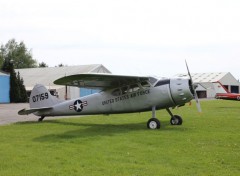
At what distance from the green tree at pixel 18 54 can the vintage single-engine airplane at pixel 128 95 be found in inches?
4022

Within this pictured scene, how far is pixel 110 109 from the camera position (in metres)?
16.0

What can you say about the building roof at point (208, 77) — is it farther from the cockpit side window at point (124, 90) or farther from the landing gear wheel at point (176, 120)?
the cockpit side window at point (124, 90)

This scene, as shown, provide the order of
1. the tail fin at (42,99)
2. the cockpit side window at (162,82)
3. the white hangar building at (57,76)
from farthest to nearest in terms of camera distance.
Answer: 1. the white hangar building at (57,76)
2. the tail fin at (42,99)
3. the cockpit side window at (162,82)

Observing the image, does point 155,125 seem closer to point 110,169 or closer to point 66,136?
point 66,136

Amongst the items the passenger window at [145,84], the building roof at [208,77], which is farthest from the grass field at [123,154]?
the building roof at [208,77]

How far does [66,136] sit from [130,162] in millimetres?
4915

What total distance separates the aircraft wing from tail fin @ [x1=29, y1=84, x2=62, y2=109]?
3.27 metres

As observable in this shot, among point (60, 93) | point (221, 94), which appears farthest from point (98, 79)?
point (60, 93)

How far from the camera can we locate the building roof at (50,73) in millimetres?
64106

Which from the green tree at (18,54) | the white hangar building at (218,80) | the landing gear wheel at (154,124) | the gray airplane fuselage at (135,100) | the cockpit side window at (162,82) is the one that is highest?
the green tree at (18,54)

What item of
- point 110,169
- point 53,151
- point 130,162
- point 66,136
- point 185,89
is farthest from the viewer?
point 185,89

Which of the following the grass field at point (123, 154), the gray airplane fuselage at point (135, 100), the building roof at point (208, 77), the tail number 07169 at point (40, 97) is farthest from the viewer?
the building roof at point (208, 77)

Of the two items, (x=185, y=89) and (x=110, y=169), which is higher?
(x=185, y=89)

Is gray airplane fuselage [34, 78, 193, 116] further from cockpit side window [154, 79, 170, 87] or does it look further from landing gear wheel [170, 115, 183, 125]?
landing gear wheel [170, 115, 183, 125]
